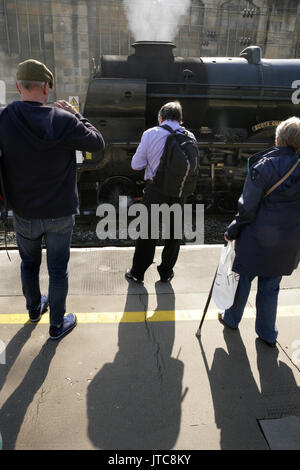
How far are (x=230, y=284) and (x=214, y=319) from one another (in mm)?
448

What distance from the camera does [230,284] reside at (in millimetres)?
2525

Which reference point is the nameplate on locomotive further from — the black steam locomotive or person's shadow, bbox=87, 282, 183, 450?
person's shadow, bbox=87, 282, 183, 450

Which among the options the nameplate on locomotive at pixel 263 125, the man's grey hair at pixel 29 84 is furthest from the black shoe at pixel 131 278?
the nameplate on locomotive at pixel 263 125

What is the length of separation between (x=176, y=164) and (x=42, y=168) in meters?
1.19

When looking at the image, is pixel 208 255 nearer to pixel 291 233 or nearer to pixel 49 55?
pixel 291 233

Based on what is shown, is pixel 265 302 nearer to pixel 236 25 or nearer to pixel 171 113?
pixel 171 113

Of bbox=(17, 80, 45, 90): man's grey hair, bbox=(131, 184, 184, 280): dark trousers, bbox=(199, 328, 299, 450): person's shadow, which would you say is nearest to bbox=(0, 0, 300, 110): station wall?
bbox=(131, 184, 184, 280): dark trousers

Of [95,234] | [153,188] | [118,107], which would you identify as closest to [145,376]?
[153,188]

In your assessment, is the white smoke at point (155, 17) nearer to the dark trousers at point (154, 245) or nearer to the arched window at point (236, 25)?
the arched window at point (236, 25)

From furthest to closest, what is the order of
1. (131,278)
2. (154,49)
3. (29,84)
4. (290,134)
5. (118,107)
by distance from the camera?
(154,49), (118,107), (131,278), (290,134), (29,84)

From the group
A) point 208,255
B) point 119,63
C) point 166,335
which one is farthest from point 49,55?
point 166,335

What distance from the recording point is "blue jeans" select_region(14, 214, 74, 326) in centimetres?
231

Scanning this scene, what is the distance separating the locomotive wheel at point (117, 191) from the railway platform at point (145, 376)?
3.06 m

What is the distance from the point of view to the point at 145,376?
2.22 meters
